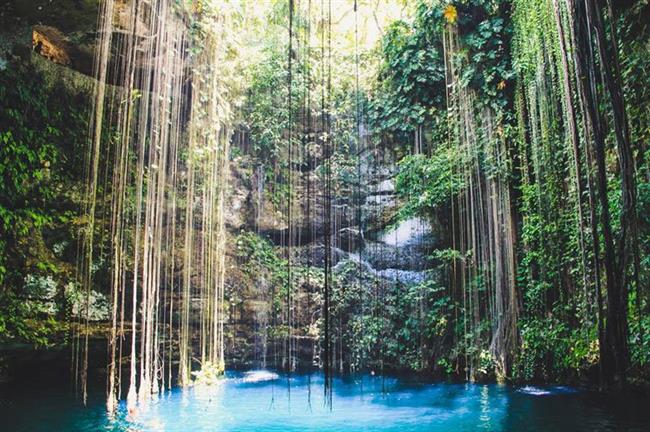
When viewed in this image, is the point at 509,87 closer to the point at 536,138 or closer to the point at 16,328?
the point at 536,138

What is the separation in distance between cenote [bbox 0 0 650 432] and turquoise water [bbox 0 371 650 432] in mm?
53

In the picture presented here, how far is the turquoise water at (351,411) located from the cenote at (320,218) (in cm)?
5

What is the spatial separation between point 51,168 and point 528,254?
19.9ft

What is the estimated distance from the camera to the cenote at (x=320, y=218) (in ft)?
15.8

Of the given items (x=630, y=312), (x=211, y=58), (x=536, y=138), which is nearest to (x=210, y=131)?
(x=211, y=58)

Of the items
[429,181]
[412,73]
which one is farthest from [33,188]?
[412,73]

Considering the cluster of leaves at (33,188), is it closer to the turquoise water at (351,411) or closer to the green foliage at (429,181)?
the turquoise water at (351,411)

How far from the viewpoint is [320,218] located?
9.53 m

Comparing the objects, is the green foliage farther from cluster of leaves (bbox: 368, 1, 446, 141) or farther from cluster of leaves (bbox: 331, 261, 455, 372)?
cluster of leaves (bbox: 331, 261, 455, 372)

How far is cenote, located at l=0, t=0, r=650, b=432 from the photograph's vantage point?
481cm

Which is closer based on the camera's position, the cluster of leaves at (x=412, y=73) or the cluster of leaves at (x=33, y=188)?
the cluster of leaves at (x=33, y=188)

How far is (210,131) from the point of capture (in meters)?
6.80

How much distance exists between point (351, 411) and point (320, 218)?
175 inches

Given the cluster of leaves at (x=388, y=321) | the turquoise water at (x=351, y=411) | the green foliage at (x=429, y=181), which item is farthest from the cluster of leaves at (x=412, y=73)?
the turquoise water at (x=351, y=411)
